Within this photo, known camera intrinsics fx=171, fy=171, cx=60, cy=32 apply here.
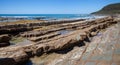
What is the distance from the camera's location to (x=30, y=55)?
264 inches

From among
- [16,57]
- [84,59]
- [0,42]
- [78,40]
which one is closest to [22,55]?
[16,57]

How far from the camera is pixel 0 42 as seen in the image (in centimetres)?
1005

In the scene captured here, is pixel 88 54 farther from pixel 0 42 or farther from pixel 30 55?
pixel 0 42

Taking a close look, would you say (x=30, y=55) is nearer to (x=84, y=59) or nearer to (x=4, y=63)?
(x=4, y=63)

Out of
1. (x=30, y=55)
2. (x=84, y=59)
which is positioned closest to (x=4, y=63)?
(x=30, y=55)

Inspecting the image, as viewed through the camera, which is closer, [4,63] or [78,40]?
[4,63]

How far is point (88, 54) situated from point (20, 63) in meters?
2.46

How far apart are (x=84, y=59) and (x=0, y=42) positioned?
6.11 meters

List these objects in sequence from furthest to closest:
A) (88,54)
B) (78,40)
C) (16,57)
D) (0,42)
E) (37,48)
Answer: (0,42) < (78,40) < (37,48) < (88,54) < (16,57)

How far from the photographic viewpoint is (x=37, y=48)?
702cm

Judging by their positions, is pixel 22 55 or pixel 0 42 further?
pixel 0 42

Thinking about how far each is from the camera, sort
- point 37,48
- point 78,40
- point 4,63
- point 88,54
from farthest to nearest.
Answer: point 78,40, point 37,48, point 88,54, point 4,63

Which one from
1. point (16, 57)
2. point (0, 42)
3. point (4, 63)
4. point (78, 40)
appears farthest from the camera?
point (0, 42)

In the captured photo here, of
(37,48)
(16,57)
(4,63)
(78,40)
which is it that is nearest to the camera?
(4,63)
